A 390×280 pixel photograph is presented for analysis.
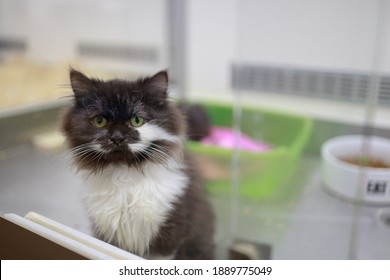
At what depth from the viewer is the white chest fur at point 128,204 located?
1.90ft

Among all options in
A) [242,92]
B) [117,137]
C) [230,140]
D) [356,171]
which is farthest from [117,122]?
[242,92]

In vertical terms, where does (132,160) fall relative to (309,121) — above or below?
above

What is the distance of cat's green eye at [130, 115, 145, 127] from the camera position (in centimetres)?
53

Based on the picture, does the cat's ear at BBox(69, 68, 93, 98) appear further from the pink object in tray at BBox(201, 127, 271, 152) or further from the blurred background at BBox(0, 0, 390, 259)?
the pink object in tray at BBox(201, 127, 271, 152)

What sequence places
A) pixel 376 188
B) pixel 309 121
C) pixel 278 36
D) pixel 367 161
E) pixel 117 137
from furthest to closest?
pixel 278 36 < pixel 309 121 < pixel 367 161 < pixel 376 188 < pixel 117 137

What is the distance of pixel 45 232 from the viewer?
22.7 inches

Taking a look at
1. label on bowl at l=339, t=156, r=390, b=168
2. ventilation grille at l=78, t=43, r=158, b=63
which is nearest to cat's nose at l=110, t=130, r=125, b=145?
label on bowl at l=339, t=156, r=390, b=168

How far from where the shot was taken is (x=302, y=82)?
1699 mm

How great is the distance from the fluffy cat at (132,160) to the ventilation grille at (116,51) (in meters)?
1.05

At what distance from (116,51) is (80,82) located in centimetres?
117

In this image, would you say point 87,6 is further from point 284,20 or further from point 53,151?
point 53,151

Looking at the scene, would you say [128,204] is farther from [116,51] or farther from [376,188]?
[116,51]

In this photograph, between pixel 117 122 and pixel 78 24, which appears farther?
pixel 78 24

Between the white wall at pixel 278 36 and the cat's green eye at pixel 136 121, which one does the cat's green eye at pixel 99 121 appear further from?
the white wall at pixel 278 36
